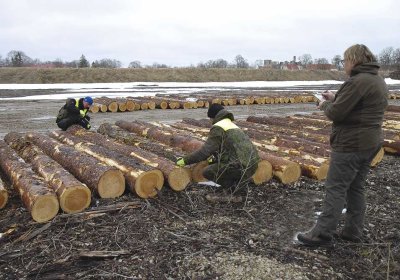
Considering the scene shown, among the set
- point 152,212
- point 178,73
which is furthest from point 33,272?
point 178,73

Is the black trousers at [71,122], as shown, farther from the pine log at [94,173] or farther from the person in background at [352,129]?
the person in background at [352,129]

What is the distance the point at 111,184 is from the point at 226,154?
1713 mm

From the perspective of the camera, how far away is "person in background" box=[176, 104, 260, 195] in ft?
18.9

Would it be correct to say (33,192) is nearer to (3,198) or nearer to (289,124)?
(3,198)

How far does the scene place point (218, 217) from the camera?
5.27 metres

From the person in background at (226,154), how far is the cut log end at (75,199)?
4.39 ft

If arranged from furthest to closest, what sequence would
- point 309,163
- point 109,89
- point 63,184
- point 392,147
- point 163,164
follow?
1. point 109,89
2. point 392,147
3. point 309,163
4. point 163,164
5. point 63,184

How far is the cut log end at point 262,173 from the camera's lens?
6633 mm

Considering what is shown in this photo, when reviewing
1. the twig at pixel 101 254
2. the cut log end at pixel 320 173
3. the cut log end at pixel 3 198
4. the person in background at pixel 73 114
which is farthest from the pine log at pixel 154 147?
the cut log end at pixel 3 198

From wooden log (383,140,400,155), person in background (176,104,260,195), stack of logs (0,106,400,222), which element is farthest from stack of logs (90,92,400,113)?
person in background (176,104,260,195)

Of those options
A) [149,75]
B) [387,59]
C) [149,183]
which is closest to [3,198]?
[149,183]

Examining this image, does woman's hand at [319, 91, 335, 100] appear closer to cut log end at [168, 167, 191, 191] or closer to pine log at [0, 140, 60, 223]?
cut log end at [168, 167, 191, 191]

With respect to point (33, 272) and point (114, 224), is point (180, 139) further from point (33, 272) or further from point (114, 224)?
point (33, 272)

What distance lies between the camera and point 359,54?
13.3ft
